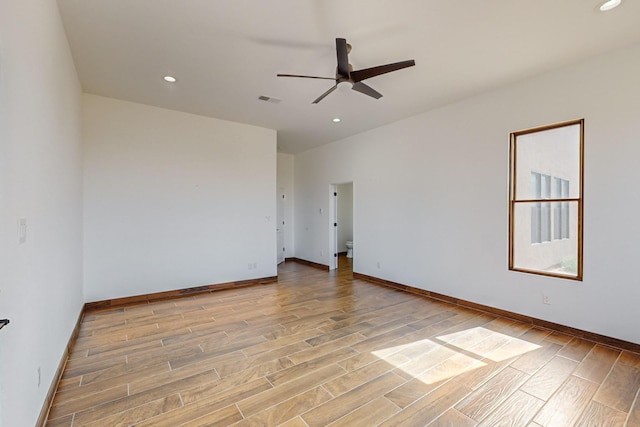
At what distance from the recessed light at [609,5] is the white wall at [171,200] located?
479cm

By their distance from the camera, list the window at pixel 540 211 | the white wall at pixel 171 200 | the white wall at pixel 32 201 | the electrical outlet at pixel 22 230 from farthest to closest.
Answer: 1. the white wall at pixel 171 200
2. the window at pixel 540 211
3. the electrical outlet at pixel 22 230
4. the white wall at pixel 32 201

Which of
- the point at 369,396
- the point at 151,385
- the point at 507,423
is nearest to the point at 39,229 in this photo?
the point at 151,385

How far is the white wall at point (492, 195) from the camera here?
299 centimetres

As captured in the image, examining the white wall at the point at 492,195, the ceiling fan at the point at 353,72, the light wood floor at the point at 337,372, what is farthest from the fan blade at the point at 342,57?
the light wood floor at the point at 337,372

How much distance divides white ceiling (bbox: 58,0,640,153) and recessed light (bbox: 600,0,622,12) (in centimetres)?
5

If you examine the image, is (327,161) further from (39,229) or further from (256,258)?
(39,229)

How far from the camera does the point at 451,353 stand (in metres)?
2.88

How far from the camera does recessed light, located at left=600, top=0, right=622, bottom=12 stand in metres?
2.30

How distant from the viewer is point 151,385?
2.38 m

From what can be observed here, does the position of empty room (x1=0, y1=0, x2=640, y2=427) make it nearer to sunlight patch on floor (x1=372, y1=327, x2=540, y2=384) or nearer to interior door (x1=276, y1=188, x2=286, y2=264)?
sunlight patch on floor (x1=372, y1=327, x2=540, y2=384)

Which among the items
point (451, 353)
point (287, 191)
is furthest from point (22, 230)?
point (287, 191)

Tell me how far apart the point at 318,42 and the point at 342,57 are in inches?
17.0

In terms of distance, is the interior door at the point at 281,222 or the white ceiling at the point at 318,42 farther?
the interior door at the point at 281,222

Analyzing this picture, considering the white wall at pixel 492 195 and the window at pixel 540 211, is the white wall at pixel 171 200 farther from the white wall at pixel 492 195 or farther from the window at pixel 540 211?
the window at pixel 540 211
